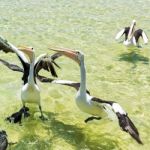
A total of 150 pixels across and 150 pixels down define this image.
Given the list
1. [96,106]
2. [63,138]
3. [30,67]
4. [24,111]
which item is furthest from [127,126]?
[24,111]

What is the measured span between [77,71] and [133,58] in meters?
2.39

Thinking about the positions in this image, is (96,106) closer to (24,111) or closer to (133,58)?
(24,111)

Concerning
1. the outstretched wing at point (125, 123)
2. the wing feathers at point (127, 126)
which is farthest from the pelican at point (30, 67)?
the wing feathers at point (127, 126)

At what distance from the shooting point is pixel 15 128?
7.82 m

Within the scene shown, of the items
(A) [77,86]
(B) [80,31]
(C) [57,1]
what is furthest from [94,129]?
(C) [57,1]

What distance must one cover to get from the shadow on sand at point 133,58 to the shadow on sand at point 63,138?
481 cm

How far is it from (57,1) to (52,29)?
17.4 feet

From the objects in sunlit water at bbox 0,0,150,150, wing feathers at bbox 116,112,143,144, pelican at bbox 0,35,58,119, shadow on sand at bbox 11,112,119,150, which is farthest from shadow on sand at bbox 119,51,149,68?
wing feathers at bbox 116,112,143,144

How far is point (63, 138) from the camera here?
7617mm

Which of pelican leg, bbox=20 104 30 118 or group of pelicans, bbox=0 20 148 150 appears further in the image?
pelican leg, bbox=20 104 30 118

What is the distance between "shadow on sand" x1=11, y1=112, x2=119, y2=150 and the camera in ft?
23.9

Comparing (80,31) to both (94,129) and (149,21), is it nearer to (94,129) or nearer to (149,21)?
(149,21)

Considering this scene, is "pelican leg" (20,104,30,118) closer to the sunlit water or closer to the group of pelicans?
the group of pelicans

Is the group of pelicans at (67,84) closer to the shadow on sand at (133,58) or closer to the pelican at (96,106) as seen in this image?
the pelican at (96,106)
